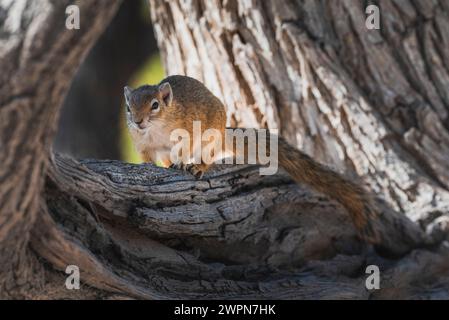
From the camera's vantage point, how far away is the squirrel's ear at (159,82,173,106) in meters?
5.11

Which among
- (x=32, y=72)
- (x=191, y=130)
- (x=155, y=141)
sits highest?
(x=191, y=130)

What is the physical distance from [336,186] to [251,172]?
0.54 meters

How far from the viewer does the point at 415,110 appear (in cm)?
495

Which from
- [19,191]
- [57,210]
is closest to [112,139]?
[57,210]

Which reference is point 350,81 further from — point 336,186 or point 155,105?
point 155,105

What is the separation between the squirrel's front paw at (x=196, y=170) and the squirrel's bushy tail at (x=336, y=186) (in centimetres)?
50

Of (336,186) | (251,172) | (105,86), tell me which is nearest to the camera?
(251,172)

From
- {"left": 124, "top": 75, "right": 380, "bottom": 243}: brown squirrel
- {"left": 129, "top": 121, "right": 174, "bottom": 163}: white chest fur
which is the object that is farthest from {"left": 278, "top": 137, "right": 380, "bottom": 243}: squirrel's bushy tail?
{"left": 129, "top": 121, "right": 174, "bottom": 163}: white chest fur

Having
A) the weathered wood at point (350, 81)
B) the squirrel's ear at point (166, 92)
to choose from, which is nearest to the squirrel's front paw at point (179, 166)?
the squirrel's ear at point (166, 92)

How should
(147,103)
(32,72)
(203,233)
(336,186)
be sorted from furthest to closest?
1. (147,103)
2. (336,186)
3. (203,233)
4. (32,72)

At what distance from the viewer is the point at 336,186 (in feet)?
15.1

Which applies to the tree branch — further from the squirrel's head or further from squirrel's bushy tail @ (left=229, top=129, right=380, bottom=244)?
the squirrel's head

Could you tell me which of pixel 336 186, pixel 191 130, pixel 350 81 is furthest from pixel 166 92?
A: pixel 336 186

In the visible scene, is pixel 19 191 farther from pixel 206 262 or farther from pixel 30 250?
pixel 206 262
